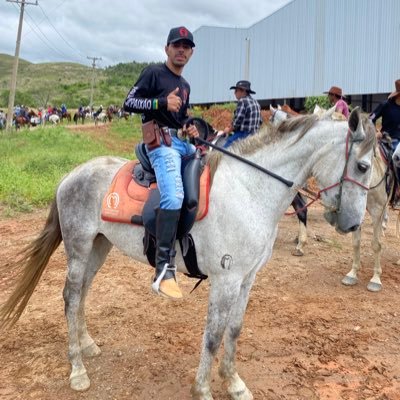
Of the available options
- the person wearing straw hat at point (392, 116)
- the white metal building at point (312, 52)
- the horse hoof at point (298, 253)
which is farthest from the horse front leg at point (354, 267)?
the white metal building at point (312, 52)

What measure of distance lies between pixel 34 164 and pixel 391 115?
36.0ft

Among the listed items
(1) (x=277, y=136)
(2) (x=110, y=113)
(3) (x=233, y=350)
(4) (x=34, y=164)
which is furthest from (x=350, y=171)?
(2) (x=110, y=113)

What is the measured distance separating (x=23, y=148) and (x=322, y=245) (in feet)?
52.0

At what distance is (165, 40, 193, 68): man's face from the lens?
10.9 feet

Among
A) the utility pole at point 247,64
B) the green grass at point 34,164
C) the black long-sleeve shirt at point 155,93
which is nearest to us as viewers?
the black long-sleeve shirt at point 155,93

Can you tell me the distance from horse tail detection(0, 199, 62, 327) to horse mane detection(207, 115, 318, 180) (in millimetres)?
1725

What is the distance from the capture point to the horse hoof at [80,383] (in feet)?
11.5

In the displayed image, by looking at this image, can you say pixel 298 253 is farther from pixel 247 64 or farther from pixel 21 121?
pixel 21 121

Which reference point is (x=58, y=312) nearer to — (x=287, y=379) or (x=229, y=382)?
(x=229, y=382)

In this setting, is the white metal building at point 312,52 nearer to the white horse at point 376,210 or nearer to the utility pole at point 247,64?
the utility pole at point 247,64

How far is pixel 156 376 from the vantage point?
12.1ft

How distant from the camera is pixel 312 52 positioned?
2909cm

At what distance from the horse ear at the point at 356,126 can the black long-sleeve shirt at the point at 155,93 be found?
1.32 metres

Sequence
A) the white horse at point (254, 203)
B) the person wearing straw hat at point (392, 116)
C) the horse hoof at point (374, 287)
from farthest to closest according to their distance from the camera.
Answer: the person wearing straw hat at point (392, 116)
the horse hoof at point (374, 287)
the white horse at point (254, 203)
